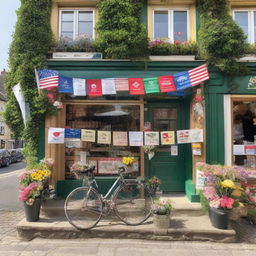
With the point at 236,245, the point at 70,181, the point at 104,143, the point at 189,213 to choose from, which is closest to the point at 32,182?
the point at 70,181

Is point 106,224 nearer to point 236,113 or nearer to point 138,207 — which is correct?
point 138,207

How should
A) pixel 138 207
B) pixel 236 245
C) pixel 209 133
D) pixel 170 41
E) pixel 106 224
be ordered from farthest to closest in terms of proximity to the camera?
pixel 170 41 → pixel 209 133 → pixel 138 207 → pixel 106 224 → pixel 236 245

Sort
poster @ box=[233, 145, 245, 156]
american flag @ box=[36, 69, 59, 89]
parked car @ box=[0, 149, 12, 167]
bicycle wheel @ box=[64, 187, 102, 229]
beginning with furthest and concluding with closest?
parked car @ box=[0, 149, 12, 167], poster @ box=[233, 145, 245, 156], american flag @ box=[36, 69, 59, 89], bicycle wheel @ box=[64, 187, 102, 229]

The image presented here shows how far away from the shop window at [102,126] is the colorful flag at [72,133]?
0.60 m

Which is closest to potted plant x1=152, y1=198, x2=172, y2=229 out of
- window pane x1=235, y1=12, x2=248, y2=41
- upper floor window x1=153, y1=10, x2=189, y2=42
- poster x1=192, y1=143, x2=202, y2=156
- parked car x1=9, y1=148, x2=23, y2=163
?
poster x1=192, y1=143, x2=202, y2=156

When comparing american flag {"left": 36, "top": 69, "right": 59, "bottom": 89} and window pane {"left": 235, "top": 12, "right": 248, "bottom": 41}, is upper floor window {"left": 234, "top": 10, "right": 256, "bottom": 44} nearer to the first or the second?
window pane {"left": 235, "top": 12, "right": 248, "bottom": 41}

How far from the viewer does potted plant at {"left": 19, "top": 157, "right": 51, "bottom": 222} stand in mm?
5328

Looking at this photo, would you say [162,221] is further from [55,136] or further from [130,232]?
[55,136]

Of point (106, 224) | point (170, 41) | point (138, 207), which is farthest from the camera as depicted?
point (170, 41)

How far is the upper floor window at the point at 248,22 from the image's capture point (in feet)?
23.4

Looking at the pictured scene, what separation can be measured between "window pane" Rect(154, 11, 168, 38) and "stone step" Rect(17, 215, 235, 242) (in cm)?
484

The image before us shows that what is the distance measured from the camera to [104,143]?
680 centimetres

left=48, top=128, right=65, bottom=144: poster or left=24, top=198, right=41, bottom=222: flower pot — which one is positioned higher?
left=48, top=128, right=65, bottom=144: poster

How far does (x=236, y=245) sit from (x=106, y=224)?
2.45 meters
